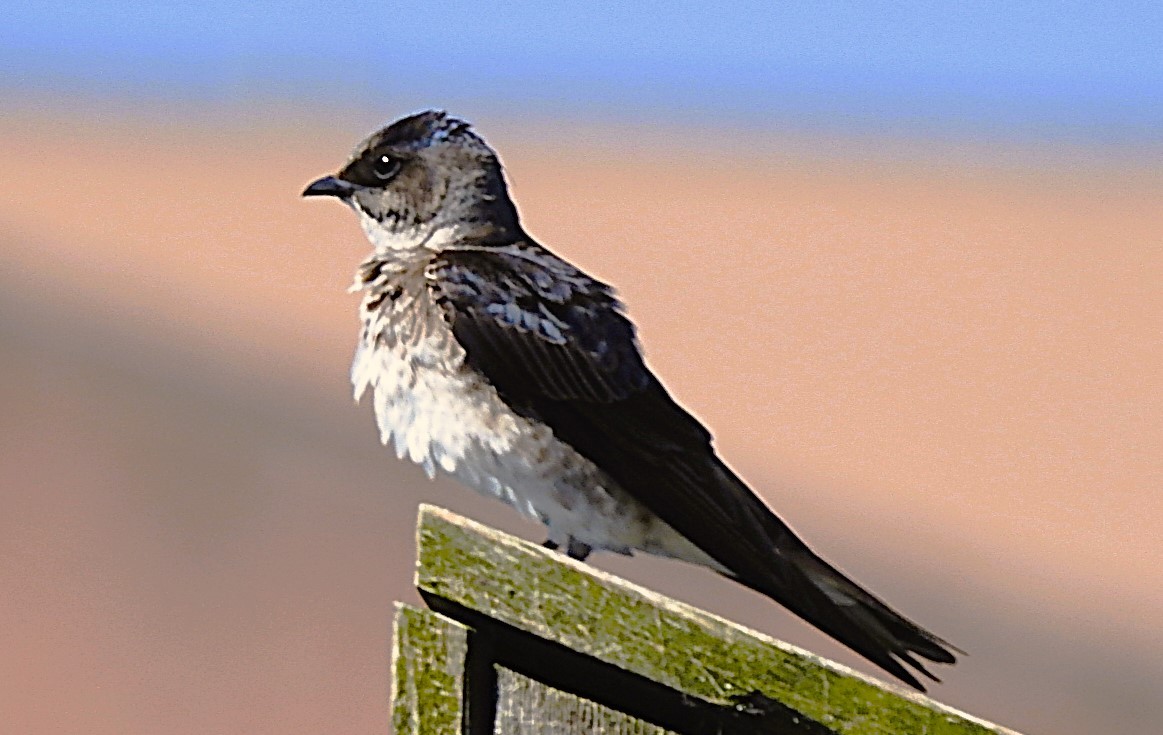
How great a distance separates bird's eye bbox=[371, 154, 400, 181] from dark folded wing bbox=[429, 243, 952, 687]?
0.25 m

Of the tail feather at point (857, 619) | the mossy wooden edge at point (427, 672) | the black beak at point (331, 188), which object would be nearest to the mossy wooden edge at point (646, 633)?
the mossy wooden edge at point (427, 672)

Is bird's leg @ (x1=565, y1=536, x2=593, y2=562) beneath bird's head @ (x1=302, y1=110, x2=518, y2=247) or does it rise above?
beneath

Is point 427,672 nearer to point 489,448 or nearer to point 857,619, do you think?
point 857,619

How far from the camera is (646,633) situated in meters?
2.53

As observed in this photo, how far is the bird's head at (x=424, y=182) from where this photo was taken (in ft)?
14.7

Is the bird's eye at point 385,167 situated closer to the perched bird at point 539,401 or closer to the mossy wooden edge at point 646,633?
the perched bird at point 539,401

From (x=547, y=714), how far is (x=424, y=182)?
1967 millimetres

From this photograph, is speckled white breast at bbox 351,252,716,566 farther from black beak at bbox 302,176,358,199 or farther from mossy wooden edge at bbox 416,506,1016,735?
mossy wooden edge at bbox 416,506,1016,735

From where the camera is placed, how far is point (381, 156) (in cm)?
449

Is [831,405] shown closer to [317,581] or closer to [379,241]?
[317,581]

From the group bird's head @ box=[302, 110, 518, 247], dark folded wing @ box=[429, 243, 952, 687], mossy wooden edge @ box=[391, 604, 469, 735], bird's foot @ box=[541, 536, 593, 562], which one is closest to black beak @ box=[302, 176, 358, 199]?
bird's head @ box=[302, 110, 518, 247]

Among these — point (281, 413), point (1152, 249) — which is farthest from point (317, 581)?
point (1152, 249)

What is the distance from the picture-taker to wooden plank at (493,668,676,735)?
2645 mm

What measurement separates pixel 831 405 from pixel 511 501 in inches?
651
